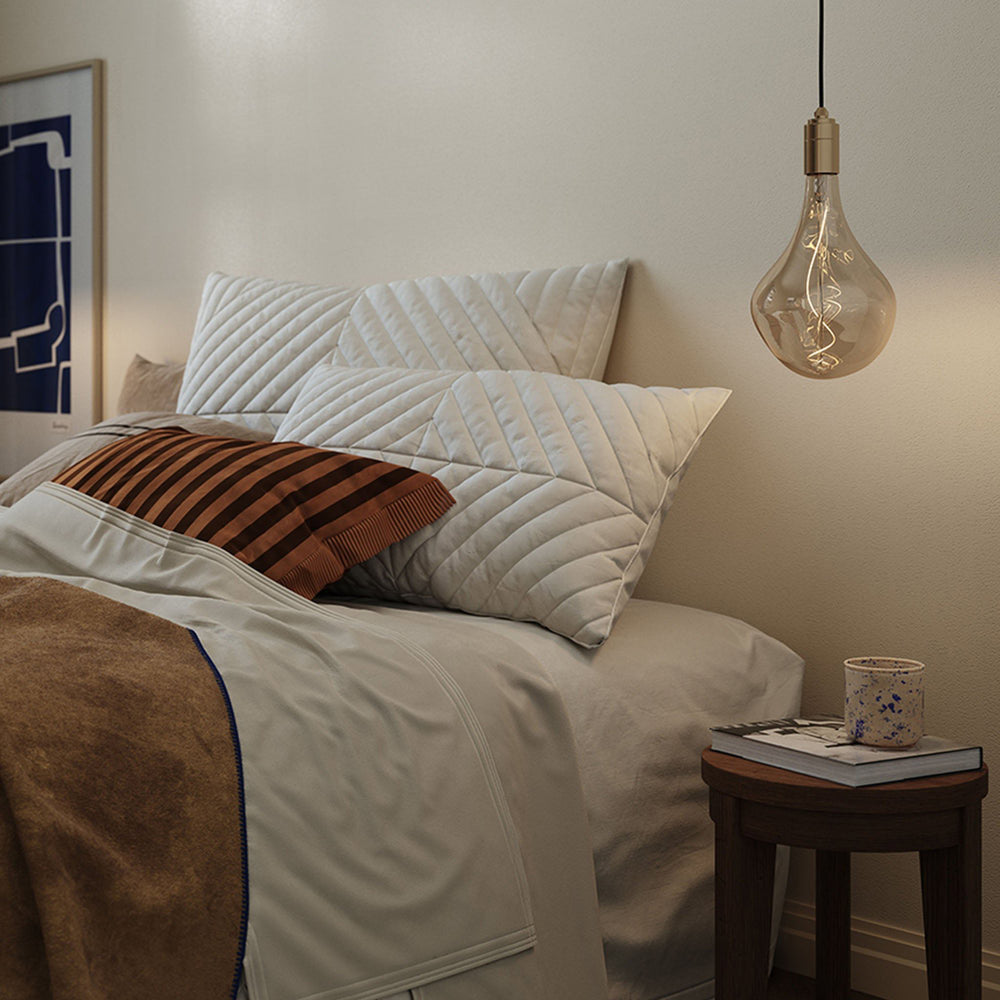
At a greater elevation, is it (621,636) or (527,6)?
(527,6)

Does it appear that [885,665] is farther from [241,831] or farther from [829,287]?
[241,831]

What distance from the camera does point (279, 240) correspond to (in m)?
2.94

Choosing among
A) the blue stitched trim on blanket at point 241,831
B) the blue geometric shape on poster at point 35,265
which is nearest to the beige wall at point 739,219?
the blue geometric shape on poster at point 35,265

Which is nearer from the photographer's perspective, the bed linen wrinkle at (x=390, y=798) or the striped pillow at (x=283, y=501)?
the bed linen wrinkle at (x=390, y=798)

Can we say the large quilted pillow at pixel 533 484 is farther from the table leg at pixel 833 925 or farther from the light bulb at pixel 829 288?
the table leg at pixel 833 925

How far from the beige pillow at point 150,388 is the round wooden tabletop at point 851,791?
72.1 inches

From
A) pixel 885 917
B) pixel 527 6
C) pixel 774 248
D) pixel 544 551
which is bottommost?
pixel 885 917

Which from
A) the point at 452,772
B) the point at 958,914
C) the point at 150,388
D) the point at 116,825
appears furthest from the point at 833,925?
the point at 150,388

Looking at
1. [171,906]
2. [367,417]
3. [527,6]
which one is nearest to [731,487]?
[367,417]

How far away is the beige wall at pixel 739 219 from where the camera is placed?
188cm

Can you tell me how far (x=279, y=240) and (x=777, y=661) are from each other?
1680 mm

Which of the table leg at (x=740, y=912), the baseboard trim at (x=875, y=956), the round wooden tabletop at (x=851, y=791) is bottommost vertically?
the baseboard trim at (x=875, y=956)

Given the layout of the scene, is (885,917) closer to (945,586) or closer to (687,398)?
(945,586)

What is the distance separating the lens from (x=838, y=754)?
1.46 metres
